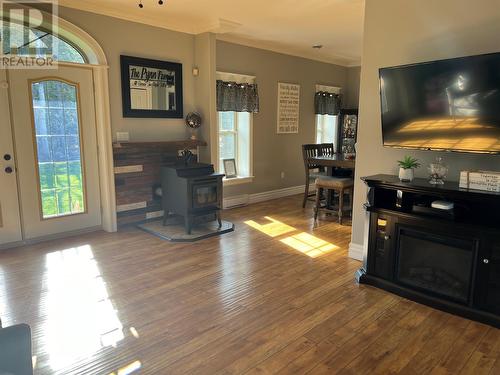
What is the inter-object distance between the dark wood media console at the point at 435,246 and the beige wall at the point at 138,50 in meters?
2.94

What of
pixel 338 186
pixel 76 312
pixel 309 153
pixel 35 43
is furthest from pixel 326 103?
pixel 76 312

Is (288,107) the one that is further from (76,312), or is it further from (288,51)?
(76,312)

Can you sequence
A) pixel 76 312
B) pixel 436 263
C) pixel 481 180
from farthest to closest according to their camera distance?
1. pixel 436 263
2. pixel 76 312
3. pixel 481 180

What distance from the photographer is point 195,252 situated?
3.83 meters

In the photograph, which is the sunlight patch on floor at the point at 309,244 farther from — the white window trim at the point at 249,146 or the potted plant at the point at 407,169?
the white window trim at the point at 249,146

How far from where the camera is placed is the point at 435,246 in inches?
107

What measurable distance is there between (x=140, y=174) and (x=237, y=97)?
191cm

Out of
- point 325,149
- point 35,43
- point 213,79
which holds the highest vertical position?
point 35,43

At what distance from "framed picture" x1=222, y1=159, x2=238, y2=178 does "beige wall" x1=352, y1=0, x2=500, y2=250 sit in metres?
2.68

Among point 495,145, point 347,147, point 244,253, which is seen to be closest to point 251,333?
point 244,253

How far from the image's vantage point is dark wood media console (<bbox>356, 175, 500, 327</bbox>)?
246cm

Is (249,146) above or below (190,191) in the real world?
above

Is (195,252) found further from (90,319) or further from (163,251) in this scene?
(90,319)

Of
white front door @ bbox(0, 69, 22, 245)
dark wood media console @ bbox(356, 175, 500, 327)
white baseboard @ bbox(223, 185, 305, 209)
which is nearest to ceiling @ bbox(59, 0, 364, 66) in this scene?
white front door @ bbox(0, 69, 22, 245)
